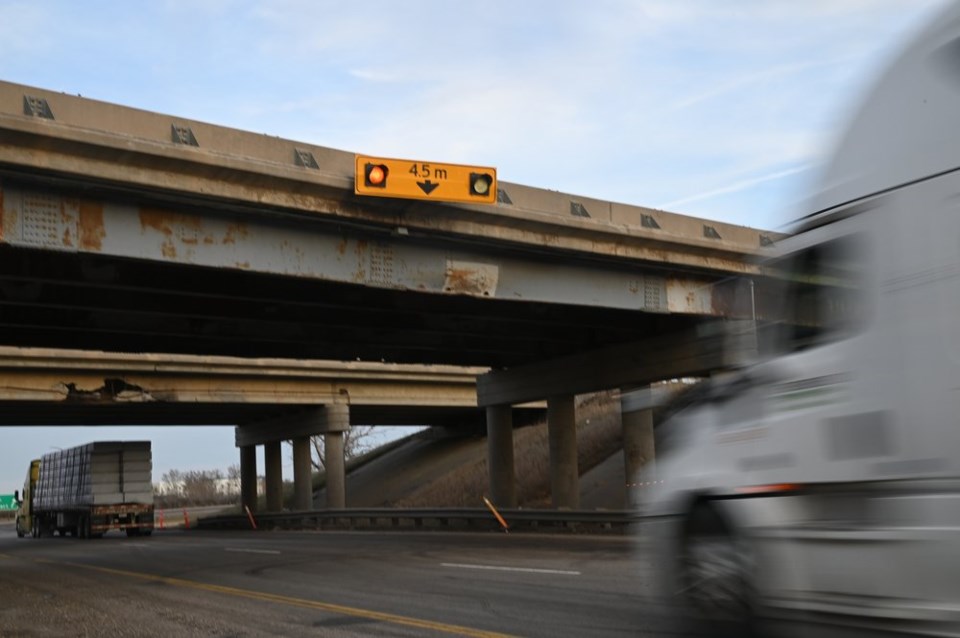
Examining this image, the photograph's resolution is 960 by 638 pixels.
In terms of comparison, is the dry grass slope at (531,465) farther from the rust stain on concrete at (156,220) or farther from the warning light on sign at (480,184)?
the rust stain on concrete at (156,220)

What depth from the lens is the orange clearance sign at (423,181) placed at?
1742cm

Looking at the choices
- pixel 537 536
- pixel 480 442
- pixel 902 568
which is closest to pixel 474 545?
pixel 537 536

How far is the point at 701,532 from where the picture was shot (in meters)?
6.66

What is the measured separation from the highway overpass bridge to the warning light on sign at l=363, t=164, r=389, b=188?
40cm

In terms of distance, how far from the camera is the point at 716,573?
21.2ft

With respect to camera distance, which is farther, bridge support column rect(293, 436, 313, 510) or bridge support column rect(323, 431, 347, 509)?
bridge support column rect(293, 436, 313, 510)

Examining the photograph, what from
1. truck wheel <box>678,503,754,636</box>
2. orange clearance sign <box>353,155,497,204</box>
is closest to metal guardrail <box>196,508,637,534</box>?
orange clearance sign <box>353,155,497,204</box>

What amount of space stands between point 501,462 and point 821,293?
24.7 m

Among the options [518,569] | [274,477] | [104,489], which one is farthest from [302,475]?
[518,569]

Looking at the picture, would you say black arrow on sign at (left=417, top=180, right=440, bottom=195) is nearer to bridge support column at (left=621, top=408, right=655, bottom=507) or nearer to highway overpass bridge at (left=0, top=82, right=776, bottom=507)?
highway overpass bridge at (left=0, top=82, right=776, bottom=507)

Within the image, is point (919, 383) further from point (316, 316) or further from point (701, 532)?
point (316, 316)

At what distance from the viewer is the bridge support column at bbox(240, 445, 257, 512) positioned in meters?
53.4

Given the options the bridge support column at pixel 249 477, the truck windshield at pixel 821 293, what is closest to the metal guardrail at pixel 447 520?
the bridge support column at pixel 249 477

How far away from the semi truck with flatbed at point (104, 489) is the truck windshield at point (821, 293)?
38.1 meters
